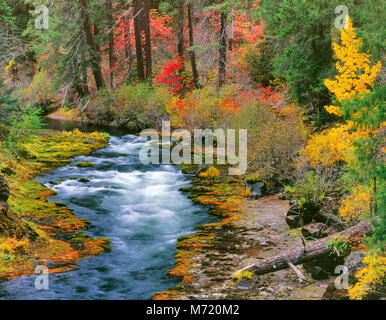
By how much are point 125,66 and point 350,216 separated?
90.6 feet

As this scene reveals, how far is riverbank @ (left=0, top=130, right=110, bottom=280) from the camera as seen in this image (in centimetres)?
727

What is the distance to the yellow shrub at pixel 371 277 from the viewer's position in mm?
5312

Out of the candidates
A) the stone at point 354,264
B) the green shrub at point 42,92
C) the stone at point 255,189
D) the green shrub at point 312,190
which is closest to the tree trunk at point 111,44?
the green shrub at point 42,92

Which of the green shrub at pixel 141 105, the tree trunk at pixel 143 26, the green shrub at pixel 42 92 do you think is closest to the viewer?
the green shrub at pixel 141 105

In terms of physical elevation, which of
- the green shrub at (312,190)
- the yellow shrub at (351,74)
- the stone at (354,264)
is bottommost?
the stone at (354,264)

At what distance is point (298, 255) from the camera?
6906 mm

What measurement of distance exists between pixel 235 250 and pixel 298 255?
5.41 feet

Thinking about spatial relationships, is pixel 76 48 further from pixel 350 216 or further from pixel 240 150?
pixel 350 216

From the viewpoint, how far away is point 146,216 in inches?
424

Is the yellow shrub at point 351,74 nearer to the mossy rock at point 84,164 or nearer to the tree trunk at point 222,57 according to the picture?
the mossy rock at point 84,164

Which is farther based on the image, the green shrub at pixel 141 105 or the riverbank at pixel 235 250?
the green shrub at pixel 141 105

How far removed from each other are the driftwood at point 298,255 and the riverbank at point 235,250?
5.0 inches

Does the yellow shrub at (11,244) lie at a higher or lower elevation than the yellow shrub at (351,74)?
lower
